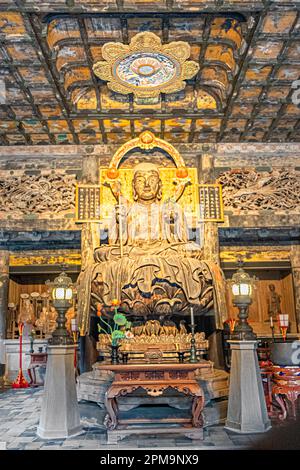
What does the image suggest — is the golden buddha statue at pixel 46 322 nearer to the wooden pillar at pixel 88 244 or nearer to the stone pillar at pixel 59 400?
the wooden pillar at pixel 88 244

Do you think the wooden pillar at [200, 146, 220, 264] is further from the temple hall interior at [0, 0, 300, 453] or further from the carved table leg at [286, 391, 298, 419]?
the carved table leg at [286, 391, 298, 419]

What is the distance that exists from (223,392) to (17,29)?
4.66 m

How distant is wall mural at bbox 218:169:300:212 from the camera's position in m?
6.89

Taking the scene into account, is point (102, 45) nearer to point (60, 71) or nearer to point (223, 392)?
point (60, 71)

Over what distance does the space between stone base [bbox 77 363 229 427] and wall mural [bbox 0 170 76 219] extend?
2869mm

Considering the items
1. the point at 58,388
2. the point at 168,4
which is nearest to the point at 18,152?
the point at 168,4

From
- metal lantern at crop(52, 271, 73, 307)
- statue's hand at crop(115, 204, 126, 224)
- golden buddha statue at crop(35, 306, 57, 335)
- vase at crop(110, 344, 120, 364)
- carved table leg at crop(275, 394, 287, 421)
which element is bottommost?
carved table leg at crop(275, 394, 287, 421)

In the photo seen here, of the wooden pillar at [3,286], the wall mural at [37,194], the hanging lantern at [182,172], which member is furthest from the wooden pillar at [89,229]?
the wooden pillar at [3,286]

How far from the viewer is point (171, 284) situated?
5.65 meters

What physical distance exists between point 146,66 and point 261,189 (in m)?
2.87

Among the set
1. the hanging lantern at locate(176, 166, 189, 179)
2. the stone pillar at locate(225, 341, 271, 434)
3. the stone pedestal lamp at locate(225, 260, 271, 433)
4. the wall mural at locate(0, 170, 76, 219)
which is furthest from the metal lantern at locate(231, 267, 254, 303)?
the wall mural at locate(0, 170, 76, 219)

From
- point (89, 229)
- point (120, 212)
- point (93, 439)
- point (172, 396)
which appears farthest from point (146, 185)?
point (93, 439)
